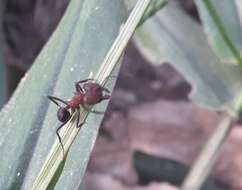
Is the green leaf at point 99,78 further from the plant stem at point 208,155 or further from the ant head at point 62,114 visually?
the plant stem at point 208,155

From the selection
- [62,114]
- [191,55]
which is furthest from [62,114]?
[191,55]

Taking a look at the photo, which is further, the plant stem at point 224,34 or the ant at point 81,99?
the plant stem at point 224,34

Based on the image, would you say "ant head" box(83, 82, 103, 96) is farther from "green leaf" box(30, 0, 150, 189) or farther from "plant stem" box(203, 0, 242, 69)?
"plant stem" box(203, 0, 242, 69)

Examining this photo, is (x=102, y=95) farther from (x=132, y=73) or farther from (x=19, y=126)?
(x=132, y=73)

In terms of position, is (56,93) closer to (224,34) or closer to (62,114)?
(62,114)

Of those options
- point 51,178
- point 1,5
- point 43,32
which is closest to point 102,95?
point 51,178

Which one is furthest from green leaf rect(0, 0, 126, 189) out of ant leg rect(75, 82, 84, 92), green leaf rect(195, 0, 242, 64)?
green leaf rect(195, 0, 242, 64)

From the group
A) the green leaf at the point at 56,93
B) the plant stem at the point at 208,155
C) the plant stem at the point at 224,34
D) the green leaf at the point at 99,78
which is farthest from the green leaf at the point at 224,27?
the green leaf at the point at 99,78
